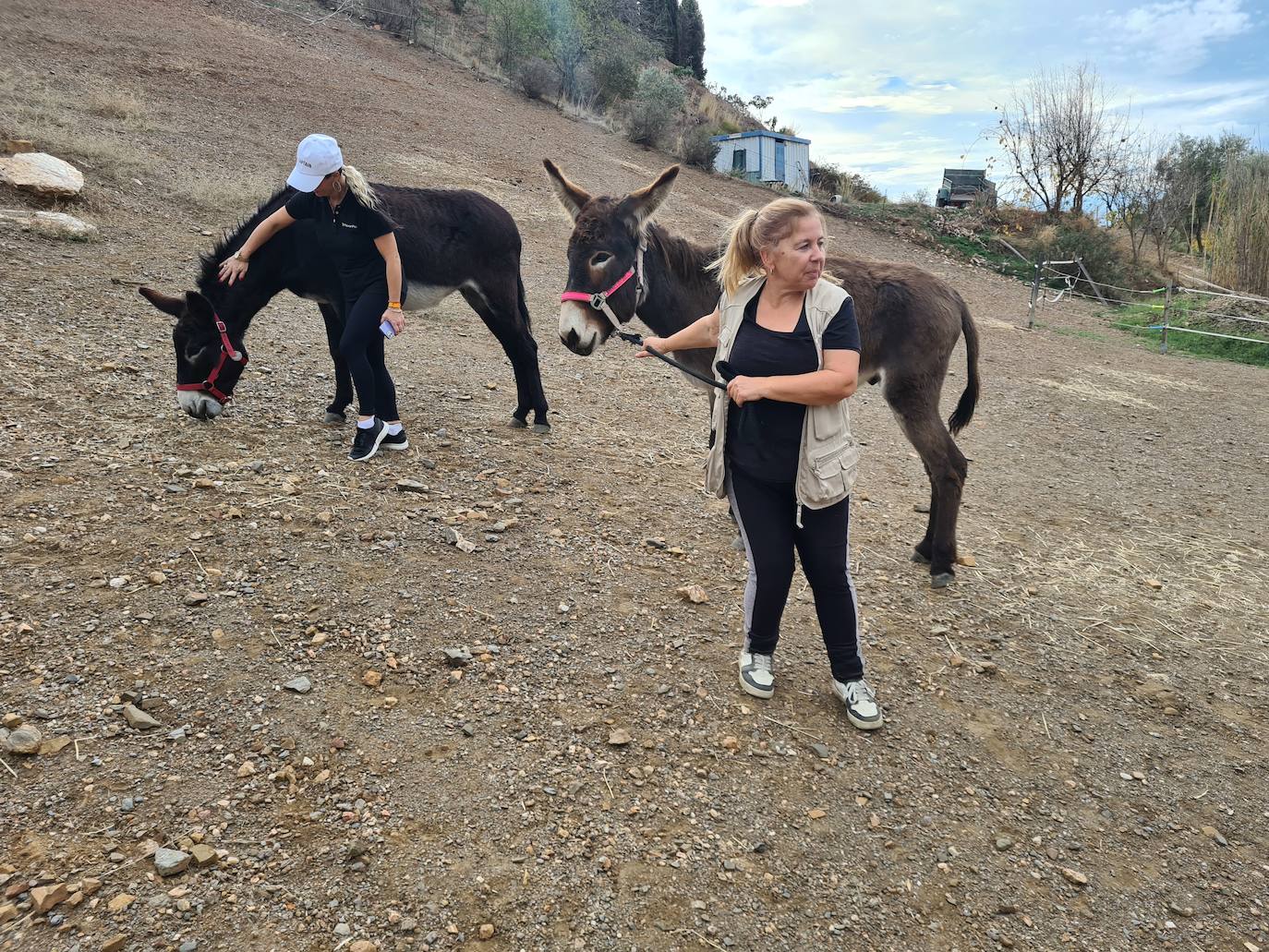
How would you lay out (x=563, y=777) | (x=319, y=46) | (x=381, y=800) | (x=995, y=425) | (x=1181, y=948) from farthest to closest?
(x=319, y=46) → (x=995, y=425) → (x=563, y=777) → (x=381, y=800) → (x=1181, y=948)

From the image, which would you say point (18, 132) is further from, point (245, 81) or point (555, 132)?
point (555, 132)

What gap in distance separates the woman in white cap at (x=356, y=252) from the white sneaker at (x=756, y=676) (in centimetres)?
280

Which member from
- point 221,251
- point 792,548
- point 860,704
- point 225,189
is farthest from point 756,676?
point 225,189

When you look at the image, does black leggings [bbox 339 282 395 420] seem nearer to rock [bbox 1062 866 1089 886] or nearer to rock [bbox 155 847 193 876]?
rock [bbox 155 847 193 876]

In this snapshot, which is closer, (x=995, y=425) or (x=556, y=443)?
(x=556, y=443)

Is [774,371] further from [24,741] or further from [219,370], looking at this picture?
[219,370]

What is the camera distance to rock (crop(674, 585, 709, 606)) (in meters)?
3.82

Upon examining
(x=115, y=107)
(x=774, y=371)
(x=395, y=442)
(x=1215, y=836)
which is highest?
(x=115, y=107)

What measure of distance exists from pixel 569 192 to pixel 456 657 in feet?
9.48

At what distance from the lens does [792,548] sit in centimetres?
285

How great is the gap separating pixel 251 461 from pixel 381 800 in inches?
106

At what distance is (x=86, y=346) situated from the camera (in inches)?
210

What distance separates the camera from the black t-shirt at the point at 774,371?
2562 mm

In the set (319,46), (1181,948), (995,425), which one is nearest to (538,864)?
(1181,948)
